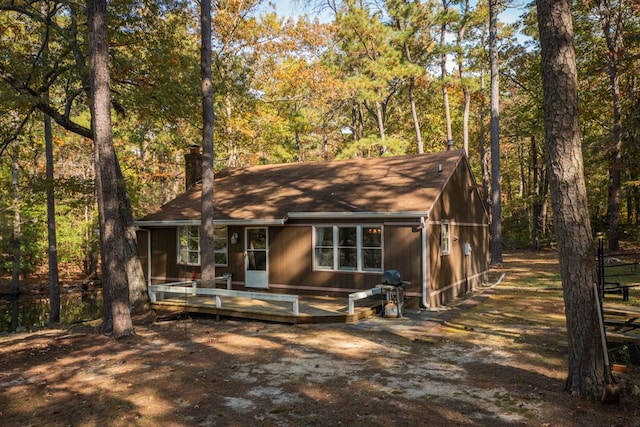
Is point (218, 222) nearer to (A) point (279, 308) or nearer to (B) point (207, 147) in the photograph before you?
(B) point (207, 147)

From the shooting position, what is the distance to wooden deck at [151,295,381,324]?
11.0 meters

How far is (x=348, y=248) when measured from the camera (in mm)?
13867

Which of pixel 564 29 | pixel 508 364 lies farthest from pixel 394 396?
pixel 564 29

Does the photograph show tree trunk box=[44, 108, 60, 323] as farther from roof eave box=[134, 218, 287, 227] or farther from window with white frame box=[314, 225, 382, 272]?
window with white frame box=[314, 225, 382, 272]

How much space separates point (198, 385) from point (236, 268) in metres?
9.26

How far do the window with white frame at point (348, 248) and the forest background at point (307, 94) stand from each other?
6.56 m

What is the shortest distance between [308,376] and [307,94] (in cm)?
2424

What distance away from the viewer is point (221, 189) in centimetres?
1891

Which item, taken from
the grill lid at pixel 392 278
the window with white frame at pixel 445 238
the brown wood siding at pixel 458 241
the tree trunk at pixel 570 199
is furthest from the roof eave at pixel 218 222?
the tree trunk at pixel 570 199

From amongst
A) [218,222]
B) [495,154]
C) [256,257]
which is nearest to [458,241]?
[256,257]

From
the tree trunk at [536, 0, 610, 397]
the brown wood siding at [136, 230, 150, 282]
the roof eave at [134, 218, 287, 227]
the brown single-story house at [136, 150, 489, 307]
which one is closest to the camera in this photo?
the tree trunk at [536, 0, 610, 397]

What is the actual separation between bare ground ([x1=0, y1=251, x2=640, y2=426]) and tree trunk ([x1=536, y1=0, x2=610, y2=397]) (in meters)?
0.55

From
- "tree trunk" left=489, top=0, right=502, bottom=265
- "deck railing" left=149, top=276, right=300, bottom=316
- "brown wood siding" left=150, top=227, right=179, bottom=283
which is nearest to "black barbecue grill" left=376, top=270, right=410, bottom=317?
"deck railing" left=149, top=276, right=300, bottom=316

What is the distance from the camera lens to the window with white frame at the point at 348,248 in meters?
13.5
